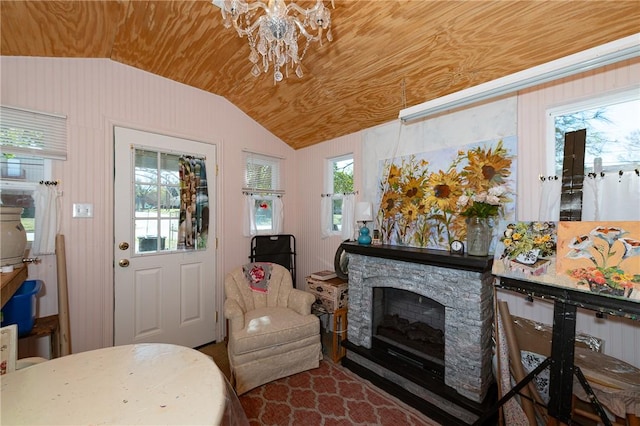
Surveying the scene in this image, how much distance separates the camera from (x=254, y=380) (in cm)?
207

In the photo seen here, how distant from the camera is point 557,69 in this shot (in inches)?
49.8

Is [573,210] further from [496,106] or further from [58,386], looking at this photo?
[58,386]

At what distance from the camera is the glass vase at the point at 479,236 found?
1877 mm

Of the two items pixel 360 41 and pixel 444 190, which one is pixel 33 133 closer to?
pixel 360 41

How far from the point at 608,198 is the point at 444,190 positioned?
0.95 metres

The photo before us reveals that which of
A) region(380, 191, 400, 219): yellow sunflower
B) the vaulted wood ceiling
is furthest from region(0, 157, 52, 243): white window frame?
region(380, 191, 400, 219): yellow sunflower

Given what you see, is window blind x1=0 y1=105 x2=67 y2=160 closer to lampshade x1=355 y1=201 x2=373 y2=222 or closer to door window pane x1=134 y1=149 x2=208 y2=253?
door window pane x1=134 y1=149 x2=208 y2=253

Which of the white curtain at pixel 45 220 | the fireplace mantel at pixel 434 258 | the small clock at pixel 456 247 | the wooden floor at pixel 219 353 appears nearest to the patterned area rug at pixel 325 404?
the wooden floor at pixel 219 353

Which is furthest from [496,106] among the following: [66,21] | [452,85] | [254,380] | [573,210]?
[66,21]

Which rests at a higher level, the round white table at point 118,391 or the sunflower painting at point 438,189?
the sunflower painting at point 438,189

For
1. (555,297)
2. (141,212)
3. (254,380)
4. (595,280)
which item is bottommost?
(254,380)

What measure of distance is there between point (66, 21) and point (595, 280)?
3.43 m

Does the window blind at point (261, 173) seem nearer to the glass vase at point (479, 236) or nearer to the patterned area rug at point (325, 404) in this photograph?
the patterned area rug at point (325, 404)

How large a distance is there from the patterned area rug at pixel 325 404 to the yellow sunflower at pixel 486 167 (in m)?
1.78
